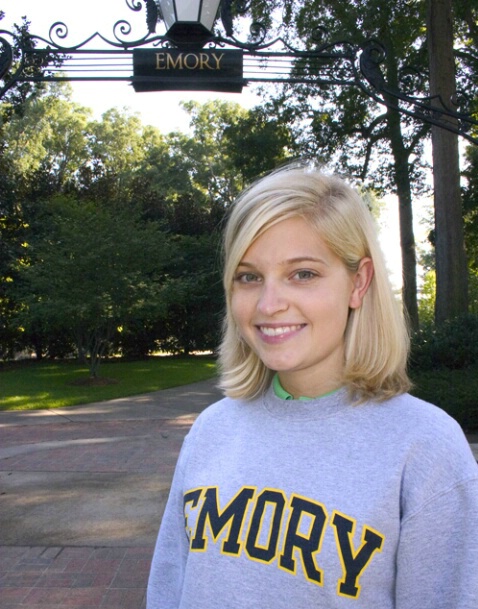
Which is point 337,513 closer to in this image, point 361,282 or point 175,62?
point 361,282

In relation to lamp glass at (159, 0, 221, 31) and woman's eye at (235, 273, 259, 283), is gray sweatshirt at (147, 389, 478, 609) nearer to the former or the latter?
woman's eye at (235, 273, 259, 283)

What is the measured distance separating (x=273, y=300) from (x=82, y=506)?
4.63 metres

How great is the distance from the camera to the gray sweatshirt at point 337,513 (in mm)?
1261

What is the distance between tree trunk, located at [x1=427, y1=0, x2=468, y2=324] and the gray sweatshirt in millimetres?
9555

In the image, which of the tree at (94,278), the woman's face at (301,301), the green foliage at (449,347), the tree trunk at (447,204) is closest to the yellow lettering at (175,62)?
the woman's face at (301,301)

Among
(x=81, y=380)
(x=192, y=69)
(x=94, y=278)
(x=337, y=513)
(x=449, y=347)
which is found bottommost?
(x=81, y=380)

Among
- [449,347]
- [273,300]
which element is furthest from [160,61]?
[449,347]

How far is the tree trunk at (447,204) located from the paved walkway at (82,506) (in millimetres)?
3245

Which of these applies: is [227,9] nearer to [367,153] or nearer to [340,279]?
[340,279]

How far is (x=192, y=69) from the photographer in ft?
15.5

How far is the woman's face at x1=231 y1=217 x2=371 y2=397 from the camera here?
4.83 feet

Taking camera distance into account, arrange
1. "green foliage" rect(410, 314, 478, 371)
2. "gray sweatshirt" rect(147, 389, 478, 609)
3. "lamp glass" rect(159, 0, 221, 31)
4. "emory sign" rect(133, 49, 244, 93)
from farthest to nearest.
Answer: "green foliage" rect(410, 314, 478, 371) < "emory sign" rect(133, 49, 244, 93) < "lamp glass" rect(159, 0, 221, 31) < "gray sweatshirt" rect(147, 389, 478, 609)

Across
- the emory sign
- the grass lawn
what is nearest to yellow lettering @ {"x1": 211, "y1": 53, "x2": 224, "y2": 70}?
the emory sign

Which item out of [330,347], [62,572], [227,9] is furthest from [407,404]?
[227,9]
